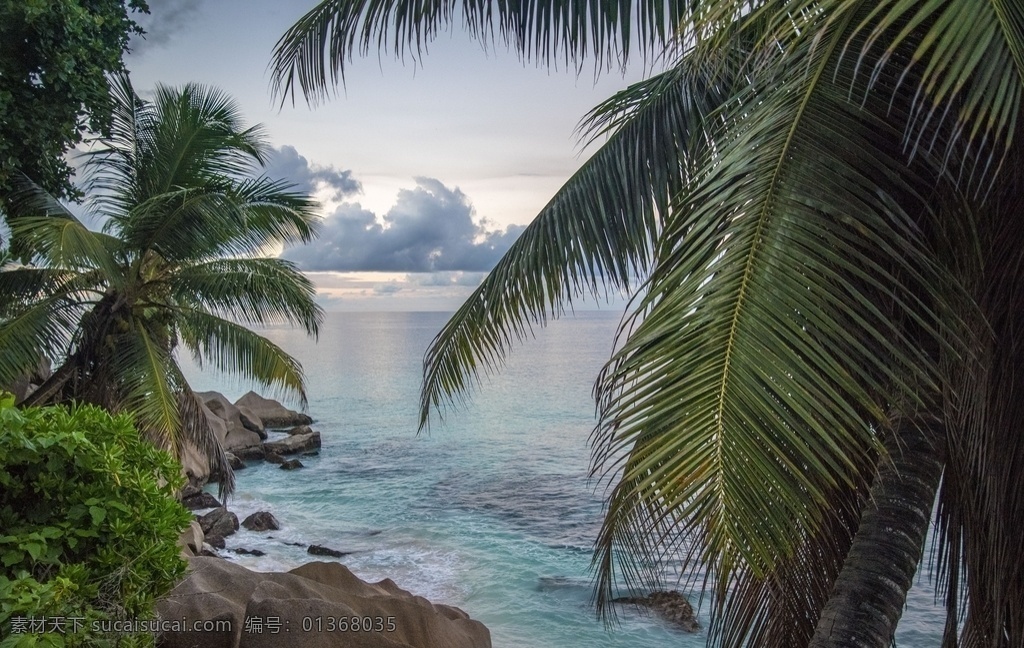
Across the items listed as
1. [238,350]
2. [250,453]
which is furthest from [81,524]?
[250,453]

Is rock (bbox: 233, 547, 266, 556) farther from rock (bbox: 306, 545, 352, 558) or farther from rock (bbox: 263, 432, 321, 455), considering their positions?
rock (bbox: 263, 432, 321, 455)

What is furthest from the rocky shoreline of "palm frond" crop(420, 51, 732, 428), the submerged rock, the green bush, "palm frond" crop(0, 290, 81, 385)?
the submerged rock

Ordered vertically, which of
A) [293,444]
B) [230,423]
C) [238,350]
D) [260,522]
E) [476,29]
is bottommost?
[293,444]

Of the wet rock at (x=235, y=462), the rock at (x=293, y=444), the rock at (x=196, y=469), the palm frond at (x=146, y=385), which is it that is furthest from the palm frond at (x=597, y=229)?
the rock at (x=293, y=444)

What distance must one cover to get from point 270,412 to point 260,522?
14.0 meters

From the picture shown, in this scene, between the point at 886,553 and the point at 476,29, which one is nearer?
the point at 886,553

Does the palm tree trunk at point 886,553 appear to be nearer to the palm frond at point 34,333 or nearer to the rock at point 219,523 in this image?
the palm frond at point 34,333

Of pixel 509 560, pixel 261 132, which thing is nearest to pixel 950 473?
pixel 261 132

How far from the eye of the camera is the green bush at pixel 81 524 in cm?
264

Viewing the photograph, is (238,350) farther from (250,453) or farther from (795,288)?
(250,453)

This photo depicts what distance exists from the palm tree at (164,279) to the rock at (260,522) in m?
5.40

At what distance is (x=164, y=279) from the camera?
31.4 feet

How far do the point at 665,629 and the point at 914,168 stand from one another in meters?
10.1

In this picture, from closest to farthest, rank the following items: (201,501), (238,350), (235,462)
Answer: (238,350), (201,501), (235,462)
